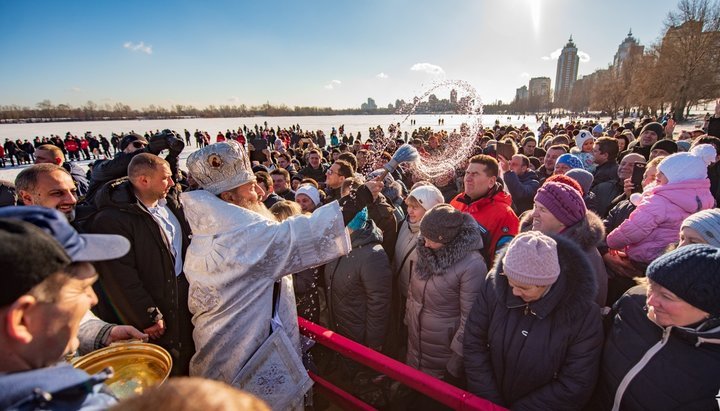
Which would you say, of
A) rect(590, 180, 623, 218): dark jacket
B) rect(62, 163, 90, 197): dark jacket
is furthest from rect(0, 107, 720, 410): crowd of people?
rect(62, 163, 90, 197): dark jacket

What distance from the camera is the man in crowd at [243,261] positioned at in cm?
181

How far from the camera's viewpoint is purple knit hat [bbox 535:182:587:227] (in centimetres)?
245

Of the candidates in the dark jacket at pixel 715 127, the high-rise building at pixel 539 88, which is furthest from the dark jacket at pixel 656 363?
the high-rise building at pixel 539 88

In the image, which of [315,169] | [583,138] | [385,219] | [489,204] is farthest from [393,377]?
[583,138]

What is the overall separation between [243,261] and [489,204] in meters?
2.47

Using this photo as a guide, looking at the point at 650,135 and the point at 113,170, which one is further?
the point at 650,135

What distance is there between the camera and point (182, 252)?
309cm

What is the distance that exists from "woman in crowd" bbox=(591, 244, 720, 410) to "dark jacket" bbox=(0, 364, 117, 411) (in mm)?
2113

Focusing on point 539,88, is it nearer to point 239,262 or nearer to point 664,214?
point 664,214

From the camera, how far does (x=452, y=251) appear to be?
253 centimetres

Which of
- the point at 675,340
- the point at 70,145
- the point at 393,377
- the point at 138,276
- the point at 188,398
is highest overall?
the point at 188,398

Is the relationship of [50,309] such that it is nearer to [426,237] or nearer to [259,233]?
[259,233]

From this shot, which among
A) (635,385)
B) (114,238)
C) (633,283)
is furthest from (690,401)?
(114,238)

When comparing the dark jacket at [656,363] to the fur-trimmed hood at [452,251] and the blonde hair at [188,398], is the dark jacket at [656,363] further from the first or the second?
the blonde hair at [188,398]
